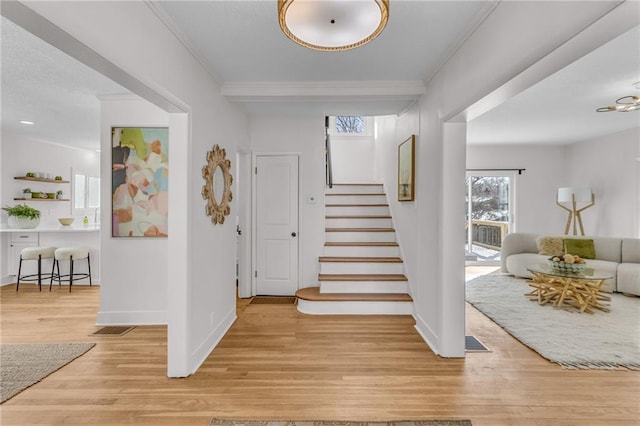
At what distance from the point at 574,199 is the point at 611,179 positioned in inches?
27.2

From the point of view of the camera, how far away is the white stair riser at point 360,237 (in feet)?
16.4

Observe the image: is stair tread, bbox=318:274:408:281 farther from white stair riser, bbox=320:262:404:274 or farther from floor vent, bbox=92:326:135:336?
floor vent, bbox=92:326:135:336

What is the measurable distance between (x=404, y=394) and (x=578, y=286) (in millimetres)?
3372

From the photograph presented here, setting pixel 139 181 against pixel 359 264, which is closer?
pixel 139 181

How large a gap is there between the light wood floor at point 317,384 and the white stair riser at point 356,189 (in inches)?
119

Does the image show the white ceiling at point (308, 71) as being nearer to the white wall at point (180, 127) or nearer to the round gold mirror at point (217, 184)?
the white wall at point (180, 127)

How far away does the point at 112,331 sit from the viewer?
351 cm

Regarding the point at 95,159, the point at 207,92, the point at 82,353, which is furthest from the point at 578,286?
the point at 95,159

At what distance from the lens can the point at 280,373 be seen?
2.63 m

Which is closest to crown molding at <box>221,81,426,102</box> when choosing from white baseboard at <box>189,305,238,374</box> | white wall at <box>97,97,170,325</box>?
white wall at <box>97,97,170,325</box>

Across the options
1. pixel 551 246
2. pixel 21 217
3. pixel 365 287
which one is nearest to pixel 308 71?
pixel 365 287

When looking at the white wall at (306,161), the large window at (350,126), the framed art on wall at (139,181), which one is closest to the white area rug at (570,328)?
the white wall at (306,161)

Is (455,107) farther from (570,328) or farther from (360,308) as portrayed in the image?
(570,328)

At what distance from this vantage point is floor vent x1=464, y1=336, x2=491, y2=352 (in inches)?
121
